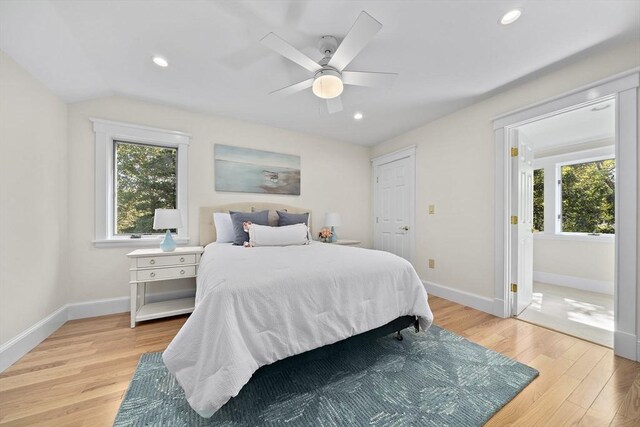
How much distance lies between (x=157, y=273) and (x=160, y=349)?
2.55 ft

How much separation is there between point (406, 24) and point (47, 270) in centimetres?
367

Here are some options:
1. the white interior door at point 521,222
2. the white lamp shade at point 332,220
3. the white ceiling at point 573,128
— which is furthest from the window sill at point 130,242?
the white ceiling at point 573,128

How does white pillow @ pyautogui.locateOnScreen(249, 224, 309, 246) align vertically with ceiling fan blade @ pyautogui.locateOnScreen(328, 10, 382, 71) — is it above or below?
below

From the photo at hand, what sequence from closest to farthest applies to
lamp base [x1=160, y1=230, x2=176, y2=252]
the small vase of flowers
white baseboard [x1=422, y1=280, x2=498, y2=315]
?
lamp base [x1=160, y1=230, x2=176, y2=252] → white baseboard [x1=422, y1=280, x2=498, y2=315] → the small vase of flowers

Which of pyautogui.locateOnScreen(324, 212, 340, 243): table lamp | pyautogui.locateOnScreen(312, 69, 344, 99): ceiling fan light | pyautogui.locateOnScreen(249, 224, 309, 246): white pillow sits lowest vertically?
pyautogui.locateOnScreen(249, 224, 309, 246): white pillow

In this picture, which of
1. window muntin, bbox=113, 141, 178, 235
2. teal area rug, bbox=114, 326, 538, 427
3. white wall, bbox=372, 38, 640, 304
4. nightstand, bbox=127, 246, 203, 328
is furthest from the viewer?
window muntin, bbox=113, 141, 178, 235

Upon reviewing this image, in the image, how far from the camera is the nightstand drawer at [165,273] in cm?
245

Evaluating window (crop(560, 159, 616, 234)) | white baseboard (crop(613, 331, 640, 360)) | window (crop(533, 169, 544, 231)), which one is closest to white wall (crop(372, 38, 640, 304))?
white baseboard (crop(613, 331, 640, 360))

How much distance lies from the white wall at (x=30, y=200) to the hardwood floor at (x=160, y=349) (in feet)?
1.20

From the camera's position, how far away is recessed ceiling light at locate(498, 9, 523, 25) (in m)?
1.61

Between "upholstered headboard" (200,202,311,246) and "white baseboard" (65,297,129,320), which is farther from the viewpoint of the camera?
"upholstered headboard" (200,202,311,246)

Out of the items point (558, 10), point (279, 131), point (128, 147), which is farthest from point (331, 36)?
point (128, 147)

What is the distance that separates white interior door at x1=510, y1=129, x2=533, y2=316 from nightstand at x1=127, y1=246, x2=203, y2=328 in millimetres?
3478

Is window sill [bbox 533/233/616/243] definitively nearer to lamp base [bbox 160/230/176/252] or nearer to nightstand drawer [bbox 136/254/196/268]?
nightstand drawer [bbox 136/254/196/268]
